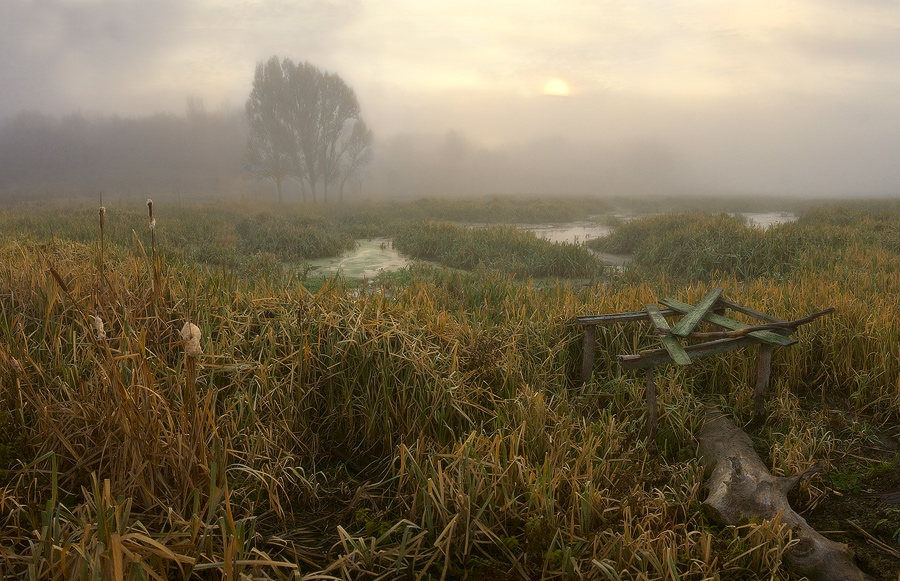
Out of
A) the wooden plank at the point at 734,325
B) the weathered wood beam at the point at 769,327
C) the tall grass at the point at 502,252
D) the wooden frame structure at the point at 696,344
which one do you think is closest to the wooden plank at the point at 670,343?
the wooden frame structure at the point at 696,344

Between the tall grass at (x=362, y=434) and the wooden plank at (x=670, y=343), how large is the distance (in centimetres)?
50

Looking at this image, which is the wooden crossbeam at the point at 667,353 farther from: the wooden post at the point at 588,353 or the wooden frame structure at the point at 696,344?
the wooden post at the point at 588,353

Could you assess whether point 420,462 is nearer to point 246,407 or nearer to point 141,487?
point 246,407

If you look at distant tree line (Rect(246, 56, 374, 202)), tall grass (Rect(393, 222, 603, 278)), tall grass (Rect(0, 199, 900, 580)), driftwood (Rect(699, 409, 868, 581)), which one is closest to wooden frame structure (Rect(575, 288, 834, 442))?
tall grass (Rect(0, 199, 900, 580))

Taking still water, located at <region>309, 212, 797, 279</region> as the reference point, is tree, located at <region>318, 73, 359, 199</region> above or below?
above

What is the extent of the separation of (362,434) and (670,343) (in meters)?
2.35

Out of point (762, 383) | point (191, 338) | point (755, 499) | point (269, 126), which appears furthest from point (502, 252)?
point (269, 126)

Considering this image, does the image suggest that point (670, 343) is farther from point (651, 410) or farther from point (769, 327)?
point (769, 327)

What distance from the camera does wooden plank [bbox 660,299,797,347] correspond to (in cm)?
373

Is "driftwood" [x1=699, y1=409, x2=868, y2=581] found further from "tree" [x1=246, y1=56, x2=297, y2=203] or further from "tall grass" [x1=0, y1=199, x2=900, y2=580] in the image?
"tree" [x1=246, y1=56, x2=297, y2=203]

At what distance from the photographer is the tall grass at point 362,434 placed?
2277mm

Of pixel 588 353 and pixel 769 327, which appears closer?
pixel 769 327

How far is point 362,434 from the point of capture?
3.69m

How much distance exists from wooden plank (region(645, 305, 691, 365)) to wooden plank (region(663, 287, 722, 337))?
7 centimetres
